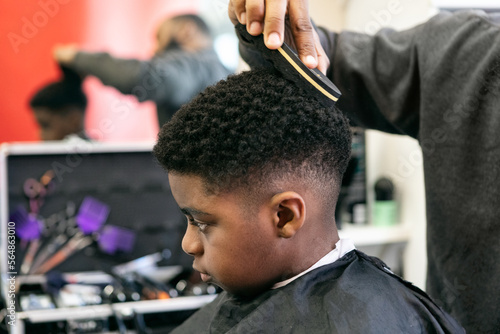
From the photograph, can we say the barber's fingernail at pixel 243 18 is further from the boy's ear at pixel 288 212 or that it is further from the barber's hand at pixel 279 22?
the boy's ear at pixel 288 212

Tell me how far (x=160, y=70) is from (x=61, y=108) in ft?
1.59

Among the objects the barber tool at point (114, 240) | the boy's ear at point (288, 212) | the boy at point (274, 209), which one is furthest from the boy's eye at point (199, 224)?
the barber tool at point (114, 240)

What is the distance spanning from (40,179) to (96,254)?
390 millimetres

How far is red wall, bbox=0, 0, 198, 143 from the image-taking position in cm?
213

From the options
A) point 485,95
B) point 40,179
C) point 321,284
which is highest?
point 485,95

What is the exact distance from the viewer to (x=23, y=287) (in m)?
1.74

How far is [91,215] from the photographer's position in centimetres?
203

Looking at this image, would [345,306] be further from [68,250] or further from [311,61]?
[68,250]

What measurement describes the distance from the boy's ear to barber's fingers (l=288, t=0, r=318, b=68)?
24cm

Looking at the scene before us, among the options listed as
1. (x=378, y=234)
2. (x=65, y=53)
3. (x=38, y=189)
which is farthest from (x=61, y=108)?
(x=378, y=234)

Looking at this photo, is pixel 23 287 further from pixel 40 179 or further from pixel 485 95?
pixel 485 95

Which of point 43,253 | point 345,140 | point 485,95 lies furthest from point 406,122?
point 43,253

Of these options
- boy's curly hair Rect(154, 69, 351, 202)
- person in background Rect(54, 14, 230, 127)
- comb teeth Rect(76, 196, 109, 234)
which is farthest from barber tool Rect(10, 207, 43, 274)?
boy's curly hair Rect(154, 69, 351, 202)

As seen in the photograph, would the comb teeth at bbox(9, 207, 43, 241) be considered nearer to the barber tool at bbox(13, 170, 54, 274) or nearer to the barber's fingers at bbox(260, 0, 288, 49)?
the barber tool at bbox(13, 170, 54, 274)
